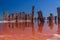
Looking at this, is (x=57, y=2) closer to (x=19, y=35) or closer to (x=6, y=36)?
(x=19, y=35)

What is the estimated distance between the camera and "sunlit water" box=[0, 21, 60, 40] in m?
2.56

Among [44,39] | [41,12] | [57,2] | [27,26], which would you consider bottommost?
[44,39]

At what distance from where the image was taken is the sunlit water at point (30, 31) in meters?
2.56

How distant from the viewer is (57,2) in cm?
278

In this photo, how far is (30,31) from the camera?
2.67m

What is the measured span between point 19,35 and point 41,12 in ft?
1.95

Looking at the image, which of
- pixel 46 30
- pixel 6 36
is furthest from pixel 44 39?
pixel 6 36

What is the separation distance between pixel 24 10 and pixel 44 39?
2.13 feet

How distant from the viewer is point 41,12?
2781mm

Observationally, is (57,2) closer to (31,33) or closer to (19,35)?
(31,33)

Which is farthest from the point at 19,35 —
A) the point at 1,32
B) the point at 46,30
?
the point at 46,30

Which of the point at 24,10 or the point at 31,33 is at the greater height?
the point at 24,10

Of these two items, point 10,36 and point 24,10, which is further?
point 24,10

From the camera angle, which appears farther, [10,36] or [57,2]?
[57,2]
